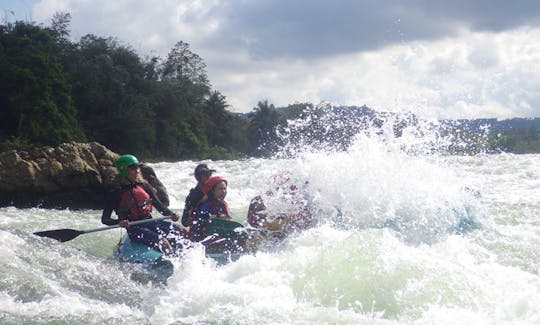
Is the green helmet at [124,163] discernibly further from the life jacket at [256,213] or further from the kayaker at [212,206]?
the life jacket at [256,213]

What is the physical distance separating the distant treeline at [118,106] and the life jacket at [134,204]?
469cm

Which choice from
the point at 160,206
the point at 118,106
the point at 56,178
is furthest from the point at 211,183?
the point at 118,106

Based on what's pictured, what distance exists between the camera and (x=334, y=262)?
5.98 metres

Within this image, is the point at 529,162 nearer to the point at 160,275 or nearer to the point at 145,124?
the point at 160,275

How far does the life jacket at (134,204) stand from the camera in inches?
299

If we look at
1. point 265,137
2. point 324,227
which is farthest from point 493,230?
point 265,137

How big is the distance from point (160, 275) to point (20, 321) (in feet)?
6.18

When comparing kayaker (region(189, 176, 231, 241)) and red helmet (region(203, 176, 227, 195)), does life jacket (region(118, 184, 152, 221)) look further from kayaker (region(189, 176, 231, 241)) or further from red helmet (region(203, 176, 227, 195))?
red helmet (region(203, 176, 227, 195))

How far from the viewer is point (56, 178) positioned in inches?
526

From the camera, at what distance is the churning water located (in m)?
5.05

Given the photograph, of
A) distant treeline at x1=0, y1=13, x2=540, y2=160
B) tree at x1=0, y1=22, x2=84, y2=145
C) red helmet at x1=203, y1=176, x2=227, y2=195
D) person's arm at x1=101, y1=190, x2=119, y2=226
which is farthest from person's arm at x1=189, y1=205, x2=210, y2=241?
tree at x1=0, y1=22, x2=84, y2=145

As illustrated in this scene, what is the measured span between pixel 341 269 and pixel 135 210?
2.91 meters

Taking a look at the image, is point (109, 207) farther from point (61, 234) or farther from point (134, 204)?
point (61, 234)

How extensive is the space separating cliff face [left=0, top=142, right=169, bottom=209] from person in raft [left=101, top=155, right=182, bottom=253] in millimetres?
6139
